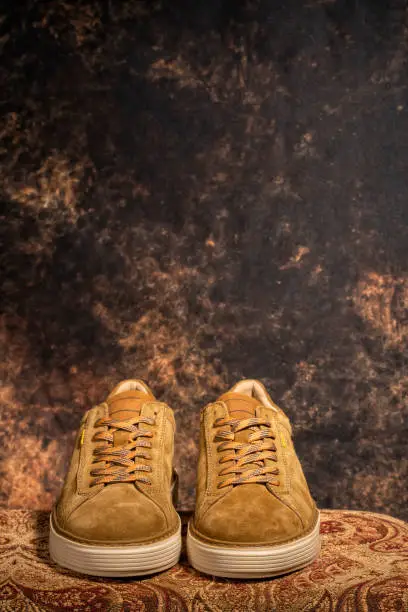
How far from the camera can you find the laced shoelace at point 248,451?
58.8 inches

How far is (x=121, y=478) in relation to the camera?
4.88 feet

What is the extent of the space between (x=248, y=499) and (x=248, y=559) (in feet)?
0.42

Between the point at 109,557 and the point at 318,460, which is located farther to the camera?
the point at 318,460

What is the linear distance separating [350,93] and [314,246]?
461mm

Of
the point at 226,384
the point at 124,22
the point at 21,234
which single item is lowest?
the point at 226,384

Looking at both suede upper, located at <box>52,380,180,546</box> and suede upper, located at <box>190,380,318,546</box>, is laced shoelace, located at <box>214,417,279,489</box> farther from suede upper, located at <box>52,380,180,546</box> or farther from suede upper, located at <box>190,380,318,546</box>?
suede upper, located at <box>52,380,180,546</box>

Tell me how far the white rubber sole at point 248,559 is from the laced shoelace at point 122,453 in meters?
0.21

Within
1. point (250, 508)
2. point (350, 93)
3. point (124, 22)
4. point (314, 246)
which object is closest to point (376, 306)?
point (314, 246)

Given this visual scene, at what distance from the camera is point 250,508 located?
1.41 m

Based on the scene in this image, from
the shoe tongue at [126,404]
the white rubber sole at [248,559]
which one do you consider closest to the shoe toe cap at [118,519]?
the white rubber sole at [248,559]

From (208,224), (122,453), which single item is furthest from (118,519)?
(208,224)

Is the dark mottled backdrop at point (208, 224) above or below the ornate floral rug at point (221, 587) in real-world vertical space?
above

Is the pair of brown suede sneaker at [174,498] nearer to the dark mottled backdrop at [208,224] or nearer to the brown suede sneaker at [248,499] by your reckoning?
the brown suede sneaker at [248,499]

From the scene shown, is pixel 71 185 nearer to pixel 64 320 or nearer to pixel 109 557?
pixel 64 320
